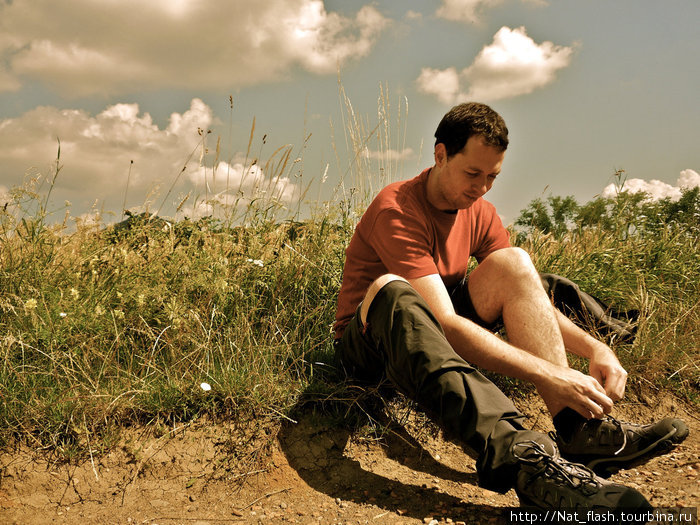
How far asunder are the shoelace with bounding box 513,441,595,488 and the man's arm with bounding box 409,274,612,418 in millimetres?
230

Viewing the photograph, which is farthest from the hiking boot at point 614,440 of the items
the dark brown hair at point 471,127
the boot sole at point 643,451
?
the dark brown hair at point 471,127

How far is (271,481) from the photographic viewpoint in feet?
6.59

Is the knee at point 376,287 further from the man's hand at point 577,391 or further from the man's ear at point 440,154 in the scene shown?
the man's ear at point 440,154

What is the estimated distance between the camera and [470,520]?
1.81 m

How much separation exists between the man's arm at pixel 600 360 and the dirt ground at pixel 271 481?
42 centimetres

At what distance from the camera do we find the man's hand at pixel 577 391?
1.74 m

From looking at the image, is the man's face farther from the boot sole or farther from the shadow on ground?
the boot sole

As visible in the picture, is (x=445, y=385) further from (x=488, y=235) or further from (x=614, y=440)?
(x=488, y=235)

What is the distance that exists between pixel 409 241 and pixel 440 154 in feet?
1.68

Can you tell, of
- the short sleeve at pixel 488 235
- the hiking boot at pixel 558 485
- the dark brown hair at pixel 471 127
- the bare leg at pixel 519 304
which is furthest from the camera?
the short sleeve at pixel 488 235

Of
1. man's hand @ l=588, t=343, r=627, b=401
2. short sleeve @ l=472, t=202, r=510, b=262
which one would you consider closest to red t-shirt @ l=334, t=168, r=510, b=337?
short sleeve @ l=472, t=202, r=510, b=262

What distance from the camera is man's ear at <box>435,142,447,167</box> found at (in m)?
2.40

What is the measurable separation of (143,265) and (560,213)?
18713 mm

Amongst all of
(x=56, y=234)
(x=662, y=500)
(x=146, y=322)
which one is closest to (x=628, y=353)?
(x=662, y=500)
